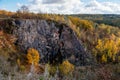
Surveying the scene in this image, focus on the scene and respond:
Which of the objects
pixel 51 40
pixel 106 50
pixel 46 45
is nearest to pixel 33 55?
pixel 46 45

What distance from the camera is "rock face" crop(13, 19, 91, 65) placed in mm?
120438

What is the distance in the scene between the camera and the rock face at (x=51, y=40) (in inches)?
4742

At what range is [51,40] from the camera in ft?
412

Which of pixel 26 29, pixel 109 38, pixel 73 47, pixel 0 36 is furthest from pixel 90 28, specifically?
pixel 0 36

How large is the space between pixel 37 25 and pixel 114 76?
117 meters

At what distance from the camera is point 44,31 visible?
128 m

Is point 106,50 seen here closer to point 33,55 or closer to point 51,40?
point 51,40

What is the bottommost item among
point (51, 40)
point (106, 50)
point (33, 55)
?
point (106, 50)

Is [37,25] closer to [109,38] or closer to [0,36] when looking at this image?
[0,36]

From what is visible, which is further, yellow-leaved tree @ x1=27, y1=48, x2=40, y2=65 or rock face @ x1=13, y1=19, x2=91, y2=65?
rock face @ x1=13, y1=19, x2=91, y2=65

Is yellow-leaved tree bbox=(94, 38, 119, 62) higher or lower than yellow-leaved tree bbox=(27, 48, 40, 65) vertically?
lower

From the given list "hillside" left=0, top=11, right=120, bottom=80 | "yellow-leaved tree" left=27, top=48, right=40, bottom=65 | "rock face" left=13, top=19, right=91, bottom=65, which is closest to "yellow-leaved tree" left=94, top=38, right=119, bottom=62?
"hillside" left=0, top=11, right=120, bottom=80

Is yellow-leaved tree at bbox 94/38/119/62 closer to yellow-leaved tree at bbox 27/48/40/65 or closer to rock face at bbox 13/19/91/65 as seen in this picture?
rock face at bbox 13/19/91/65

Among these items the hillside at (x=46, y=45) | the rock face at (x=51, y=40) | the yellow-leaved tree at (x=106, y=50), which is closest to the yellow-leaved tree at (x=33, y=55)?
the hillside at (x=46, y=45)
